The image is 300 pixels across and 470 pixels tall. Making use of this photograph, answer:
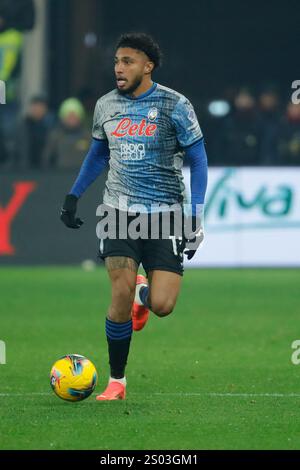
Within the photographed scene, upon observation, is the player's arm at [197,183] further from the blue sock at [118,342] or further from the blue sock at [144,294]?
the blue sock at [144,294]

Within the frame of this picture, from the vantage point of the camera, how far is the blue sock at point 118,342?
920cm

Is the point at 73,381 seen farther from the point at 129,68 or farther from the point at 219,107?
the point at 219,107

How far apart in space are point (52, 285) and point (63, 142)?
3.38 m

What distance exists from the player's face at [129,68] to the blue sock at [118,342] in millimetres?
1506

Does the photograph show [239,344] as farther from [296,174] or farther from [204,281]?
[296,174]

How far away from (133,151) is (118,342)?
1.22 metres

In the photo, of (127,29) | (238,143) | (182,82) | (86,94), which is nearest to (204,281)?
(238,143)

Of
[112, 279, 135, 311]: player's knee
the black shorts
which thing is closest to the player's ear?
the black shorts

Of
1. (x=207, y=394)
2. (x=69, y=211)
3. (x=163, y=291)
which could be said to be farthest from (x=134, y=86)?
(x=207, y=394)

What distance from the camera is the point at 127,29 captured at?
25266 millimetres

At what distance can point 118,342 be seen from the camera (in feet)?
30.2

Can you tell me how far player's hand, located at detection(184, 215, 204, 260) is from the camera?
9.25m

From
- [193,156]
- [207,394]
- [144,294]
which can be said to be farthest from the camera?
[144,294]

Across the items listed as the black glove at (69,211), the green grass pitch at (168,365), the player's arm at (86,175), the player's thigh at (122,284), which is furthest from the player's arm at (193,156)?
the green grass pitch at (168,365)
